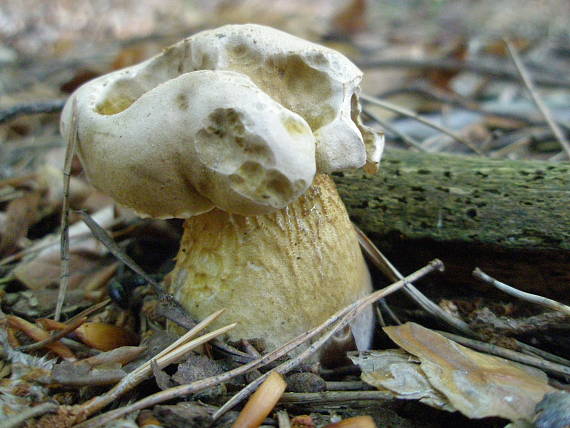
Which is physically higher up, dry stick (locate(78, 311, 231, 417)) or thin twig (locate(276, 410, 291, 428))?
dry stick (locate(78, 311, 231, 417))

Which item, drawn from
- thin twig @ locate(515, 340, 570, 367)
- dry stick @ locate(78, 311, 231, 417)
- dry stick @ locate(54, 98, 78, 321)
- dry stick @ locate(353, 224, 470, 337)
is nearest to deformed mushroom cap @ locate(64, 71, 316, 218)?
dry stick @ locate(54, 98, 78, 321)

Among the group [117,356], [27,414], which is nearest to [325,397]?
[117,356]

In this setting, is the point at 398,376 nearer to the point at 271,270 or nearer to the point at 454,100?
the point at 271,270

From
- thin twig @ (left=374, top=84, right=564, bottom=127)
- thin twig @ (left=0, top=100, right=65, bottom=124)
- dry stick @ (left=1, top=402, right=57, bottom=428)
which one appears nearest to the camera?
dry stick @ (left=1, top=402, right=57, bottom=428)

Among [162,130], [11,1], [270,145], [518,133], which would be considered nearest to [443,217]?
[270,145]

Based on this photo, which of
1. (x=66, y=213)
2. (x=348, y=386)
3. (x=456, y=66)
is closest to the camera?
(x=348, y=386)

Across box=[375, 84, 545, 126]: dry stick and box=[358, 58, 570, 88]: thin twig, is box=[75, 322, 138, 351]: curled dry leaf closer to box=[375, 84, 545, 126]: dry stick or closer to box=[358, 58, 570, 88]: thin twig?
box=[375, 84, 545, 126]: dry stick

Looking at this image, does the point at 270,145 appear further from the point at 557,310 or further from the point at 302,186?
the point at 557,310
